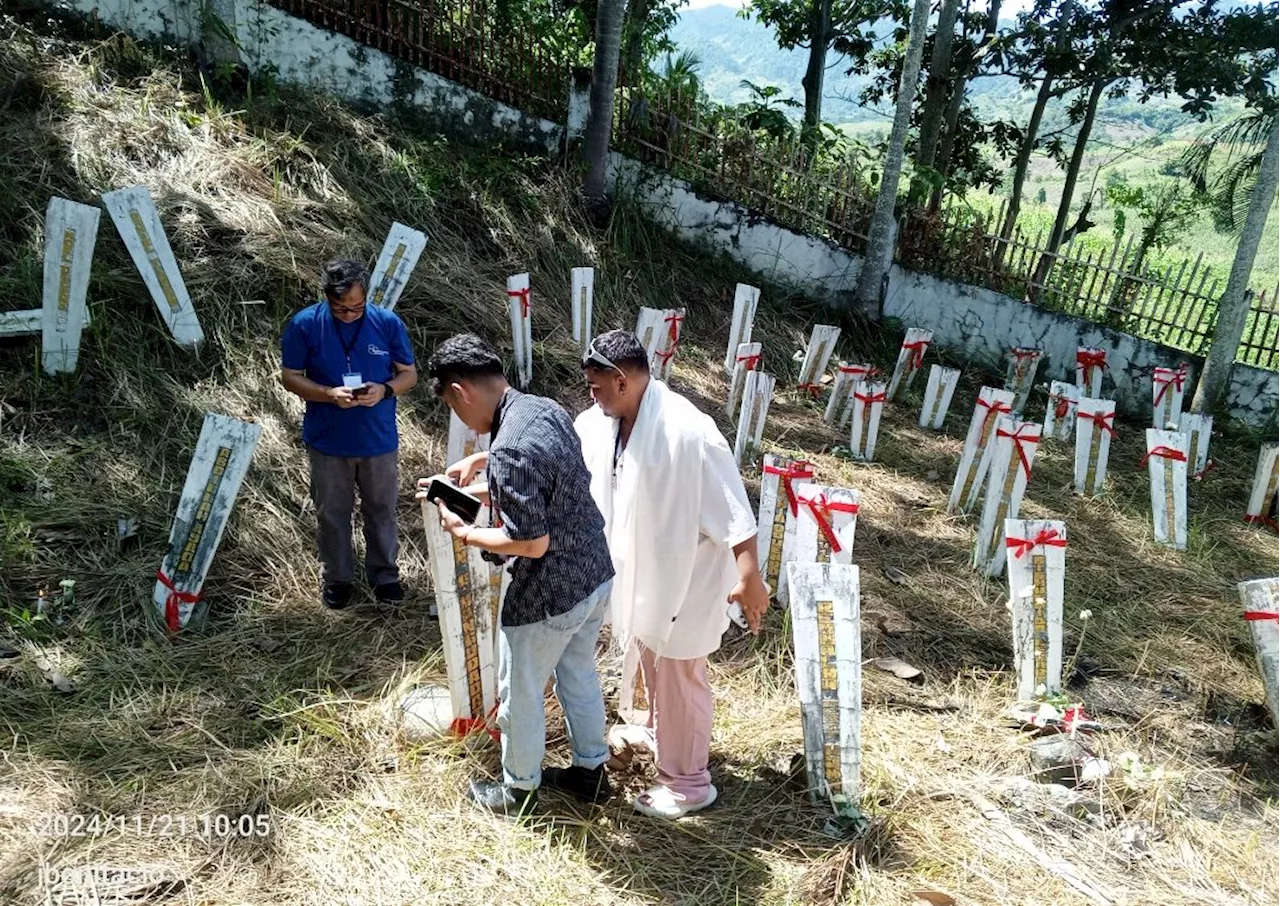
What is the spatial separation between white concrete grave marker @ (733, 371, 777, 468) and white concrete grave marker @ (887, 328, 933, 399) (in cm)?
261

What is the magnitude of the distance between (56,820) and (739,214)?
315 inches

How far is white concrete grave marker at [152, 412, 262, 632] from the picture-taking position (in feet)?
11.3

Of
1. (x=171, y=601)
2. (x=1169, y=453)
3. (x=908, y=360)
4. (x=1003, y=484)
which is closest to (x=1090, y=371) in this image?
(x=908, y=360)

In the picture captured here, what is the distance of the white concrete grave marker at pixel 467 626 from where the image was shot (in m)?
2.89

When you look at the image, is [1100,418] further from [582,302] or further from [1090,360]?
[582,302]

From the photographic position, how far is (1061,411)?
714 centimetres

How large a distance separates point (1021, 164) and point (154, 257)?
1026 cm

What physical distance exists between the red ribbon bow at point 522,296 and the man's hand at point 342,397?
2192mm

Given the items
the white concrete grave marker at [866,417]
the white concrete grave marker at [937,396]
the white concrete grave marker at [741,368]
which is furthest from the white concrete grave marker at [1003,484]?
the white concrete grave marker at [937,396]

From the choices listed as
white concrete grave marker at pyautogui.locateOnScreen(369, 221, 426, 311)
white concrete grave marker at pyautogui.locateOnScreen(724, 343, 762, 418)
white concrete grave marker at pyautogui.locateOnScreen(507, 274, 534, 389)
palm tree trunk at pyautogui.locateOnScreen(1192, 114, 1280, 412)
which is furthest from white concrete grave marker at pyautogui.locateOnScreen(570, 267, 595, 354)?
palm tree trunk at pyautogui.locateOnScreen(1192, 114, 1280, 412)

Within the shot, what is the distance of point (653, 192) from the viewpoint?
900cm

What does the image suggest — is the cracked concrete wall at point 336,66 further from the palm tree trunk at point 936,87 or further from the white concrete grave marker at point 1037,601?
the white concrete grave marker at point 1037,601

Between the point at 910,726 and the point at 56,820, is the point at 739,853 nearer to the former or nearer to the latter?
the point at 910,726

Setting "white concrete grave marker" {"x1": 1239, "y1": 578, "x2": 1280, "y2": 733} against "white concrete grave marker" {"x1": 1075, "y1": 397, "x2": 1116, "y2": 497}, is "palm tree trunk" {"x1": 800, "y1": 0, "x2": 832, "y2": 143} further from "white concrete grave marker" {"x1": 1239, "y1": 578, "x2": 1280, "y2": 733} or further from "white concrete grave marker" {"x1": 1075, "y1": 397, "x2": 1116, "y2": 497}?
"white concrete grave marker" {"x1": 1239, "y1": 578, "x2": 1280, "y2": 733}
